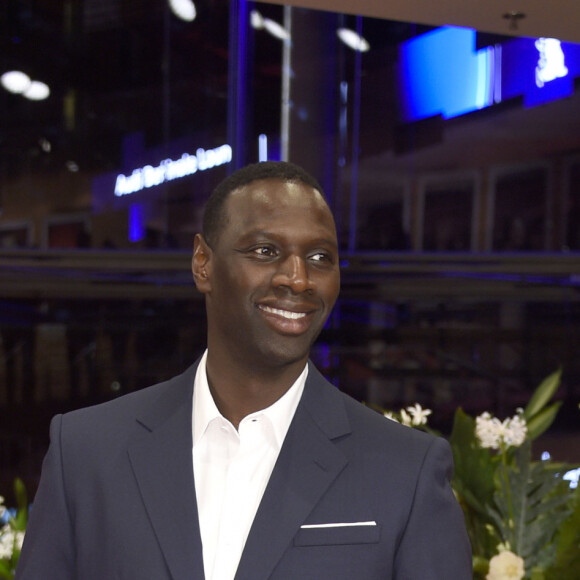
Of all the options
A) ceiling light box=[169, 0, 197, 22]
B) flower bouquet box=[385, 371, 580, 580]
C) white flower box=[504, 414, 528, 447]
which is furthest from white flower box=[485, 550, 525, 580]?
ceiling light box=[169, 0, 197, 22]

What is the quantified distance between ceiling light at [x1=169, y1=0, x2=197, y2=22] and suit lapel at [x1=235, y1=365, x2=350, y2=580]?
8.80m

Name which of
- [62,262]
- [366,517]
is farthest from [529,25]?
[62,262]

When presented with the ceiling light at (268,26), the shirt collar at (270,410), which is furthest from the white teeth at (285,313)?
the ceiling light at (268,26)

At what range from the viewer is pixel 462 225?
10133mm

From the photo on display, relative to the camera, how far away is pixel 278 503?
4.19 feet

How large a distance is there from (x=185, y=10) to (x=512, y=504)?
8109 mm

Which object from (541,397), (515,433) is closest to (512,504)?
(515,433)

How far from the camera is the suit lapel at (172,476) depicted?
4.12ft

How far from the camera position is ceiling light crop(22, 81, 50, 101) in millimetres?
9258

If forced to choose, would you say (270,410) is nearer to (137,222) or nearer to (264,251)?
(264,251)

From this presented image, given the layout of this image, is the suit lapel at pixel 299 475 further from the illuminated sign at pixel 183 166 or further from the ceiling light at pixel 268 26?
the ceiling light at pixel 268 26

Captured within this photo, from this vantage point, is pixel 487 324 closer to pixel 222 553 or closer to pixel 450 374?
pixel 450 374

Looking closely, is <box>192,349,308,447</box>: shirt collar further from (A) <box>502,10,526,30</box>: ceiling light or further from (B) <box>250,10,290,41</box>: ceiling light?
(B) <box>250,10,290,41</box>: ceiling light

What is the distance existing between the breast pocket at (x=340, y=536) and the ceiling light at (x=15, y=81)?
8638 millimetres
